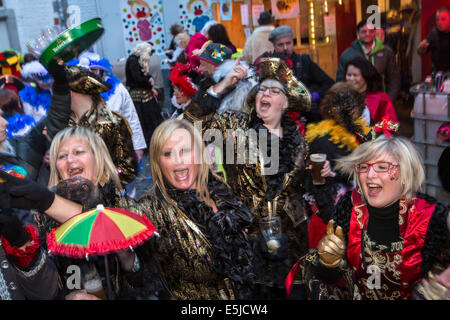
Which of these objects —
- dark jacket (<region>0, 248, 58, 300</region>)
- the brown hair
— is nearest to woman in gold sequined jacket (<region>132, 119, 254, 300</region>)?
dark jacket (<region>0, 248, 58, 300</region>)

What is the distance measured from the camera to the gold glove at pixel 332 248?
217 cm

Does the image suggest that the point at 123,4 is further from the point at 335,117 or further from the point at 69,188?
the point at 69,188

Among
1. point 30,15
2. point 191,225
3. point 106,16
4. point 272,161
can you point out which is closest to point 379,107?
point 272,161

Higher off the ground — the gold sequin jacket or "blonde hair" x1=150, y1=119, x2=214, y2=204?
"blonde hair" x1=150, y1=119, x2=214, y2=204

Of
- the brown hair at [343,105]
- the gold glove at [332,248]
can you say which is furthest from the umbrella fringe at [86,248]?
the brown hair at [343,105]

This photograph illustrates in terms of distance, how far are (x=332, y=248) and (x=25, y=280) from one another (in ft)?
4.49

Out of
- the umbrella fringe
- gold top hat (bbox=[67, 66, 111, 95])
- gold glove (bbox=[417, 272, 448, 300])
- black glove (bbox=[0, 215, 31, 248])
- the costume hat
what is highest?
the costume hat

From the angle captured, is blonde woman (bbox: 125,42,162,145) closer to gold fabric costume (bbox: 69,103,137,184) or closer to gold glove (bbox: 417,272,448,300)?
gold fabric costume (bbox: 69,103,137,184)

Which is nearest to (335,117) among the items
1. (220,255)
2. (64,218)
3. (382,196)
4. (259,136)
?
(259,136)

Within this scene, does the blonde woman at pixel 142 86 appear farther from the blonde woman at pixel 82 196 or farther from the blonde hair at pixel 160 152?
the blonde hair at pixel 160 152

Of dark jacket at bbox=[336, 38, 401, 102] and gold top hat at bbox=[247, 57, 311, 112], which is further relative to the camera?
dark jacket at bbox=[336, 38, 401, 102]

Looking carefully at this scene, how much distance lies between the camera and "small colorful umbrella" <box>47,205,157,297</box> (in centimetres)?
179

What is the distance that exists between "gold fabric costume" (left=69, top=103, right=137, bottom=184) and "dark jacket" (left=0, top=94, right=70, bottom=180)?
0.76ft

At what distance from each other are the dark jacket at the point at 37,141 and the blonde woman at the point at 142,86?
3.29m
